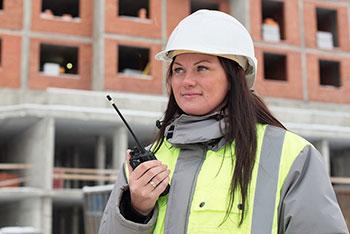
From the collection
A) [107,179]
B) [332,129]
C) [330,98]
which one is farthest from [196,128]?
[330,98]

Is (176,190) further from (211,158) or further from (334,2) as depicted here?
(334,2)

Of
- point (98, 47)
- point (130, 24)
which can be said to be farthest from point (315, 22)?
point (98, 47)

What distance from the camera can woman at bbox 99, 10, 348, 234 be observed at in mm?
1898

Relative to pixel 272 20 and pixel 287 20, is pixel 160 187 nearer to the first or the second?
pixel 287 20

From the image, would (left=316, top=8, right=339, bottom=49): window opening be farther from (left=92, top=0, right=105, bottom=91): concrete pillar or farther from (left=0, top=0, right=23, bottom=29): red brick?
(left=0, top=0, right=23, bottom=29): red brick

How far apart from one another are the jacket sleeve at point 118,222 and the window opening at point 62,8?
25.7m

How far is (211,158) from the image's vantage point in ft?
6.69

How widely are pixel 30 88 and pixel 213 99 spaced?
77.4ft

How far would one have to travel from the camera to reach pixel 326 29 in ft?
99.7

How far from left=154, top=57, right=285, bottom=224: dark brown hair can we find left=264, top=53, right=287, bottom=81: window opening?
26.3 m

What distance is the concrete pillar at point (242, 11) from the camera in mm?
27531

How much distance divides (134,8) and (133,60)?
8.01ft

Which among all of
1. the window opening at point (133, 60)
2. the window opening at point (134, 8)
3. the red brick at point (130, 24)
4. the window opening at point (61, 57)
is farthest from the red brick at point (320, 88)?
the window opening at point (61, 57)

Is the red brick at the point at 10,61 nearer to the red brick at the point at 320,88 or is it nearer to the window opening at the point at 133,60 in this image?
the window opening at the point at 133,60
